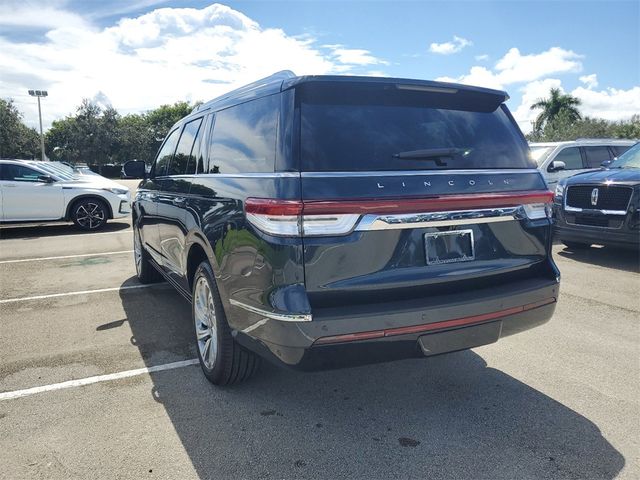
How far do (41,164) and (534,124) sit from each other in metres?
45.2

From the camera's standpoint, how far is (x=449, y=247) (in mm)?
2742

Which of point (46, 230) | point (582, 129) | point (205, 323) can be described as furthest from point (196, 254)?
point (582, 129)

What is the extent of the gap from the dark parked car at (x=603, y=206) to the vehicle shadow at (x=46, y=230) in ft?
30.6

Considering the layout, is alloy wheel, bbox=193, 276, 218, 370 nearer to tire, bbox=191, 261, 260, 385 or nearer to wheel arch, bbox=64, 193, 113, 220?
tire, bbox=191, 261, 260, 385

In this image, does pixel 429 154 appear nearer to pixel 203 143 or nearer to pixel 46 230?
pixel 203 143

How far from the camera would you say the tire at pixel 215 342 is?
10.4 feet

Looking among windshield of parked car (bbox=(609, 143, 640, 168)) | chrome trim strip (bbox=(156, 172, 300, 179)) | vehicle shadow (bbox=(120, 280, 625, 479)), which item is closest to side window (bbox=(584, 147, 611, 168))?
windshield of parked car (bbox=(609, 143, 640, 168))

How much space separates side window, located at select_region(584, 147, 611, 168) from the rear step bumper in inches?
386

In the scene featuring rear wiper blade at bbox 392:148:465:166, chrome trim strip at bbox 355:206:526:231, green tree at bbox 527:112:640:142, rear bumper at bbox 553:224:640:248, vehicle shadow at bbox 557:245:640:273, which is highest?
green tree at bbox 527:112:640:142

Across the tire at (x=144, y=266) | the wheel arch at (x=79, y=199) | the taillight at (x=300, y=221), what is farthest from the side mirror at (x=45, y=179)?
the taillight at (x=300, y=221)

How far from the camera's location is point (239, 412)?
311 centimetres

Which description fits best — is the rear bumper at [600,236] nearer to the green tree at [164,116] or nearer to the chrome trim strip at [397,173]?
the chrome trim strip at [397,173]

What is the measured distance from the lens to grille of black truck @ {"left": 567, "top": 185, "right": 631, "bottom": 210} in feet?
23.6

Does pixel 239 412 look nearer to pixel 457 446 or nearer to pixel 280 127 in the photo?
pixel 457 446
